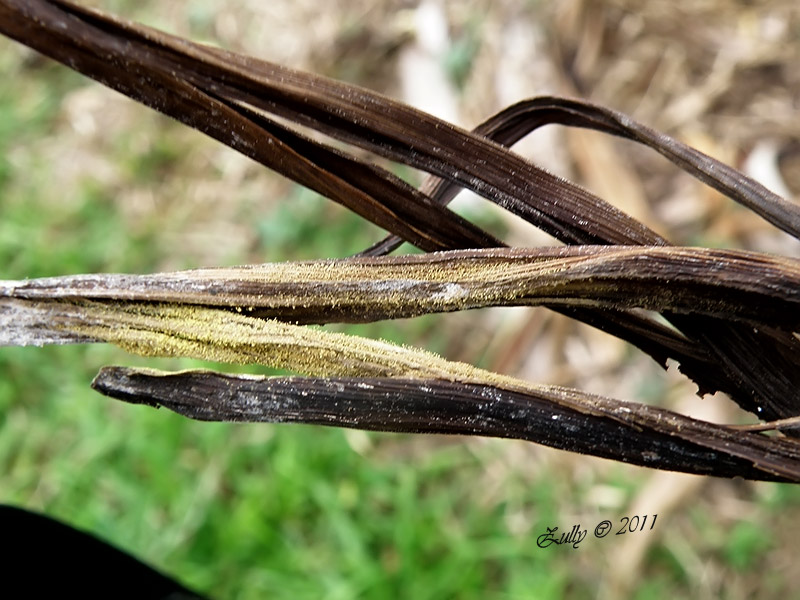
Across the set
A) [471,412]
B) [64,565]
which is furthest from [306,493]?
[471,412]

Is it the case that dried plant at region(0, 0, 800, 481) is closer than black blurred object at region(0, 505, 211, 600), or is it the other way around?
dried plant at region(0, 0, 800, 481)

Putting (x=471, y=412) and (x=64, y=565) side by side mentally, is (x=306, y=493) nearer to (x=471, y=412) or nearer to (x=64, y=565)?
(x=64, y=565)

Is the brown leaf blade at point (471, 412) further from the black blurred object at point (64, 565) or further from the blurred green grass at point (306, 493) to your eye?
the blurred green grass at point (306, 493)

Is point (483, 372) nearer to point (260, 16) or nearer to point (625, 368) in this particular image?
point (625, 368)

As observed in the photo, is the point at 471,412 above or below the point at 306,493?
below

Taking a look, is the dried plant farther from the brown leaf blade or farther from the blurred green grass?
the blurred green grass

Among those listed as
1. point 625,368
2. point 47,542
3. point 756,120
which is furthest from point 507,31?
point 47,542

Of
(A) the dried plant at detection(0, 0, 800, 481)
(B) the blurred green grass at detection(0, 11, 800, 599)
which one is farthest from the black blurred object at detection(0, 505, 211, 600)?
(B) the blurred green grass at detection(0, 11, 800, 599)

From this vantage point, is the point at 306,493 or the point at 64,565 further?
the point at 306,493
